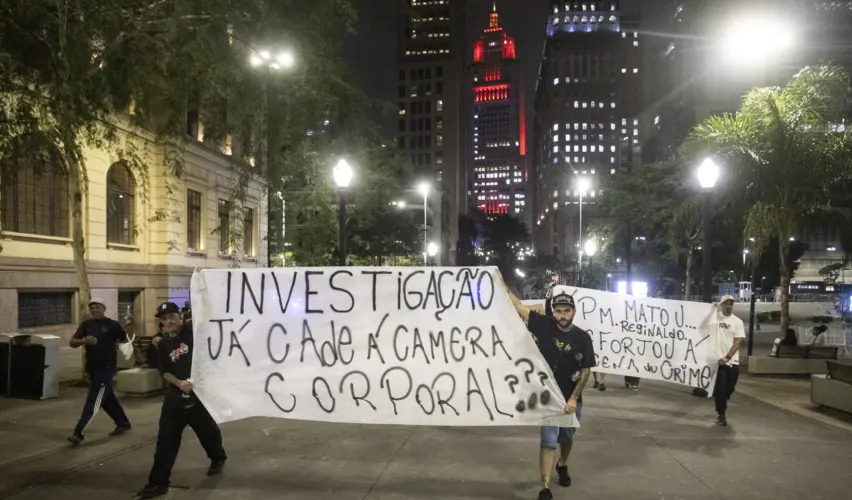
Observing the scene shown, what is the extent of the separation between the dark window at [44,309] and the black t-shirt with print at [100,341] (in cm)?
1008

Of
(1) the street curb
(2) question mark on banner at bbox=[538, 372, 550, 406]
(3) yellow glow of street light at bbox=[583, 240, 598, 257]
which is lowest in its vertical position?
(1) the street curb

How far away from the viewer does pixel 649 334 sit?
11125 millimetres

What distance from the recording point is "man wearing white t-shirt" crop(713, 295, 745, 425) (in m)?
9.24

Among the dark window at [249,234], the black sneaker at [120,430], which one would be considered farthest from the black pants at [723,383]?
the dark window at [249,234]

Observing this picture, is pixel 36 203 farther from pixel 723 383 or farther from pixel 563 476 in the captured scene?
pixel 723 383

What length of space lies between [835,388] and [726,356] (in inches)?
96.5

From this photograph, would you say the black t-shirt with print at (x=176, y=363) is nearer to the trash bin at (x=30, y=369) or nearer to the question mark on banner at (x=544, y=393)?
the question mark on banner at (x=544, y=393)

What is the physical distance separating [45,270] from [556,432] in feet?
51.0

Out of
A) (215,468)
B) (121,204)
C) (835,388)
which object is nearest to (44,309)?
(121,204)

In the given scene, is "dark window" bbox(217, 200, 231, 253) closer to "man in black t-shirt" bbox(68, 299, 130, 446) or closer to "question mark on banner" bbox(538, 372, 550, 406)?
"man in black t-shirt" bbox(68, 299, 130, 446)

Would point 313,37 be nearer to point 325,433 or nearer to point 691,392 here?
point 325,433

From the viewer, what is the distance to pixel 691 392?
487 inches

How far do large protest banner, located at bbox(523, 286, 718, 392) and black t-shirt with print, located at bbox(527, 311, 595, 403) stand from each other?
15.7 feet

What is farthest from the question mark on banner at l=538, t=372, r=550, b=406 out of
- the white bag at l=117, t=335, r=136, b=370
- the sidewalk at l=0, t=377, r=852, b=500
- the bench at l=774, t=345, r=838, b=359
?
the bench at l=774, t=345, r=838, b=359
